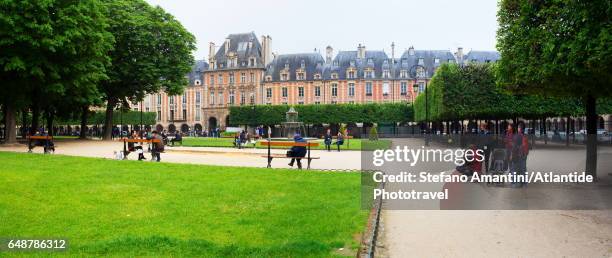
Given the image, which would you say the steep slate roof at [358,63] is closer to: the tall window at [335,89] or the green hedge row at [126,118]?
the tall window at [335,89]

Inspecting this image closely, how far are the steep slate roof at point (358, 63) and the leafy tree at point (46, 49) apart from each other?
5356 cm

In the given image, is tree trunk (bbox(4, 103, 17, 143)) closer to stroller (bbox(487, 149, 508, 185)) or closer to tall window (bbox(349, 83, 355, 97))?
stroller (bbox(487, 149, 508, 185))

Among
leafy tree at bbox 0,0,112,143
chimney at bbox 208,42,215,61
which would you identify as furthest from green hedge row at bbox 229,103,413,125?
leafy tree at bbox 0,0,112,143

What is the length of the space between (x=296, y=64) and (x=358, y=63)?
34.3ft

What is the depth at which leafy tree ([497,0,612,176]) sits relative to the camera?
10.7 meters

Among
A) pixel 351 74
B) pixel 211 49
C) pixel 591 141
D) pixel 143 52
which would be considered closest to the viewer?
pixel 591 141

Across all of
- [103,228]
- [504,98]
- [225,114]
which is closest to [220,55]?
[225,114]

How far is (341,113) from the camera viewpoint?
69.4m

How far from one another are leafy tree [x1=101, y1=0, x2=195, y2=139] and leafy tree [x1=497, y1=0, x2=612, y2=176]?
29.9m

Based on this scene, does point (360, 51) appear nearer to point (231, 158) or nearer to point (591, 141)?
point (231, 158)

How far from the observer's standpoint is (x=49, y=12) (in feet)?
86.0

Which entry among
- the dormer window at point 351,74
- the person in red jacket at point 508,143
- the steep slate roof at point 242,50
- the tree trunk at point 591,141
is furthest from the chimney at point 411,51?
the person in red jacket at point 508,143

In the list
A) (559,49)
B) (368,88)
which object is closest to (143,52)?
(559,49)

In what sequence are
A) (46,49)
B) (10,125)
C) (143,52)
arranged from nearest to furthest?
(46,49) < (10,125) < (143,52)
